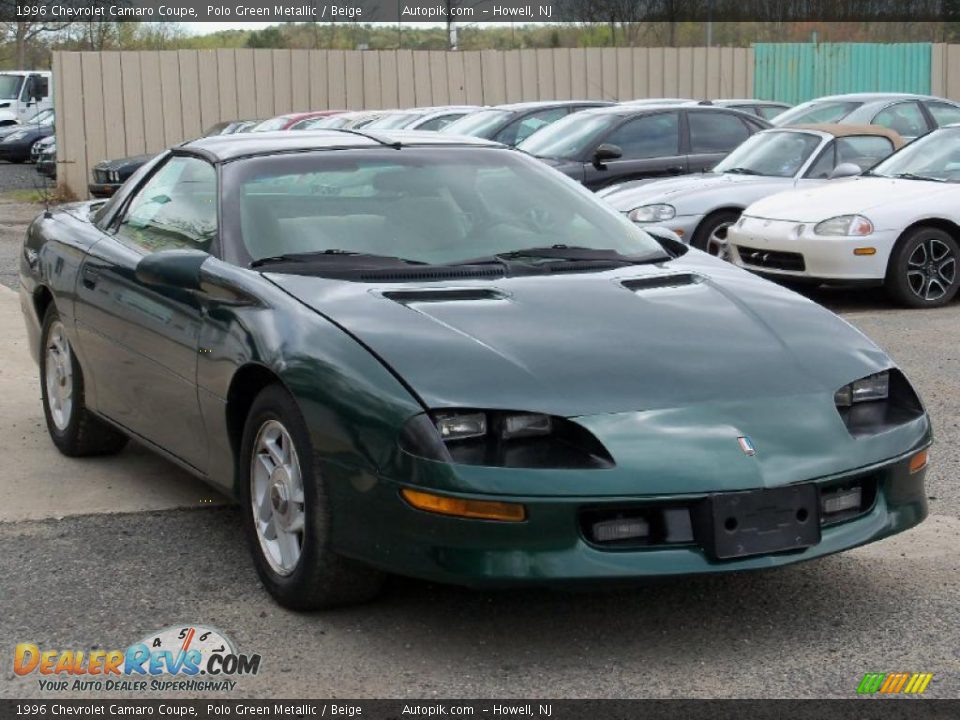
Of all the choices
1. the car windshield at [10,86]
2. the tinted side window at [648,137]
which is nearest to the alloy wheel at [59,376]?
the tinted side window at [648,137]

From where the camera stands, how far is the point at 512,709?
140 inches

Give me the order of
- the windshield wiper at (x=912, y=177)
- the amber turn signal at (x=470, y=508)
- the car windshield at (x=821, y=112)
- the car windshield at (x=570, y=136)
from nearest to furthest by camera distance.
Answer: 1. the amber turn signal at (x=470, y=508)
2. the windshield wiper at (x=912, y=177)
3. the car windshield at (x=570, y=136)
4. the car windshield at (x=821, y=112)

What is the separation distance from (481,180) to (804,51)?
76.2ft

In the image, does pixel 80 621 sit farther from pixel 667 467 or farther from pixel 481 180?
pixel 481 180

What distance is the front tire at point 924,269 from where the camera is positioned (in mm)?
10445

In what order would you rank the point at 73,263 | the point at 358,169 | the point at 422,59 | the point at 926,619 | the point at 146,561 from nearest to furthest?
the point at 926,619
the point at 146,561
the point at 358,169
the point at 73,263
the point at 422,59

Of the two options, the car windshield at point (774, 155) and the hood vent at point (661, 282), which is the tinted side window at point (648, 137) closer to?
the car windshield at point (774, 155)

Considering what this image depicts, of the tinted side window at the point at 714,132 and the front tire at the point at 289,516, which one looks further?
the tinted side window at the point at 714,132

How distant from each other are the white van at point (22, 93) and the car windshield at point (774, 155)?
24903 millimetres

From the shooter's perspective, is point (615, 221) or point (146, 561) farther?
point (615, 221)

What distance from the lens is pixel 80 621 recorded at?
13.9 feet

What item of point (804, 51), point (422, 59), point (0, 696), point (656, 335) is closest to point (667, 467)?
point (656, 335)

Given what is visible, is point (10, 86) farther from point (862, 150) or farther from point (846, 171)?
point (846, 171)

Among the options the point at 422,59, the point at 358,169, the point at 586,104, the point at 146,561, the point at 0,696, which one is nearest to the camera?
the point at 0,696
